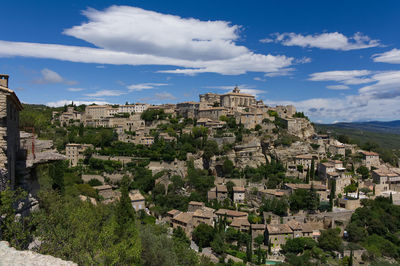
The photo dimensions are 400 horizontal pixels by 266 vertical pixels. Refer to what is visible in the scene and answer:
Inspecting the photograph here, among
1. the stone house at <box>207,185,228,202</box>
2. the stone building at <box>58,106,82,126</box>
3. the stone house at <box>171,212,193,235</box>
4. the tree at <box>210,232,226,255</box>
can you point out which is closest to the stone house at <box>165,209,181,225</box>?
the stone house at <box>171,212,193,235</box>

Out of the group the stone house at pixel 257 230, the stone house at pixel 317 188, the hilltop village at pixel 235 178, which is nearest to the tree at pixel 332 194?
the hilltop village at pixel 235 178

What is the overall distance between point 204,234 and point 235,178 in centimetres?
1324

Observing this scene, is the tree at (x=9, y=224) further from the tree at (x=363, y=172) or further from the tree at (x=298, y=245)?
the tree at (x=363, y=172)

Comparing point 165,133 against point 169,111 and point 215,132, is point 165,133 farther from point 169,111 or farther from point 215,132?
point 169,111

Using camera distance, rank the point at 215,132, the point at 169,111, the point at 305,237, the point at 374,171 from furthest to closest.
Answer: the point at 169,111, the point at 215,132, the point at 374,171, the point at 305,237

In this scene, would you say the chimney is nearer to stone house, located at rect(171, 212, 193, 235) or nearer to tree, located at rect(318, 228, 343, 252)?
stone house, located at rect(171, 212, 193, 235)

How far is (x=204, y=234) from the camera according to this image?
3169 cm

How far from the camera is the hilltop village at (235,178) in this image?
32438 mm

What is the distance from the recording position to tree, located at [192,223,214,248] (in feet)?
103

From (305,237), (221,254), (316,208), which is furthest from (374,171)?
(221,254)

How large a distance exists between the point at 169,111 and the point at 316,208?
140ft

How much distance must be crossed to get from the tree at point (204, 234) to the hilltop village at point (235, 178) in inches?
4.6

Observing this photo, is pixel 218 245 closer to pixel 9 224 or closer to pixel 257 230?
pixel 257 230

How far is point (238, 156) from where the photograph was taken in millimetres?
46281
